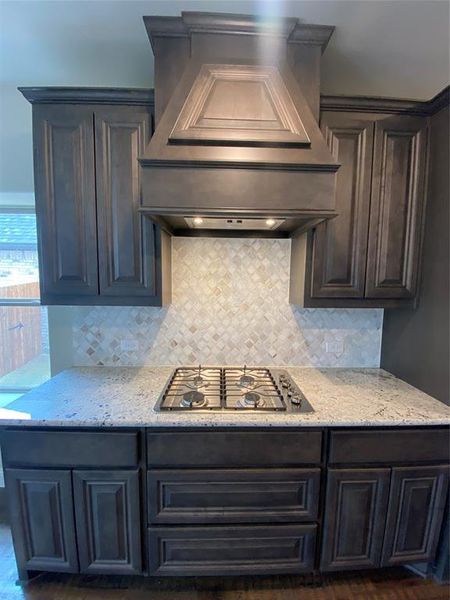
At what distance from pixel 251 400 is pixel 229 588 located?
1.00 m

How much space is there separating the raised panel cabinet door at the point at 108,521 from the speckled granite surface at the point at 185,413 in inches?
11.3

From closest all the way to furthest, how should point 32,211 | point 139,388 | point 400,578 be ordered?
point 400,578 < point 139,388 < point 32,211

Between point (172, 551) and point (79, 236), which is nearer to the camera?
point (172, 551)

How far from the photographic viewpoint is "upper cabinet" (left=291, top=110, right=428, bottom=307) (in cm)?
153

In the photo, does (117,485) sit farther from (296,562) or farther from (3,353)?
(3,353)

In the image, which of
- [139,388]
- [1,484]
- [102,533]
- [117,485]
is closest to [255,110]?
[139,388]

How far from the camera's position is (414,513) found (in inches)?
55.2

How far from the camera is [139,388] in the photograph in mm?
1618

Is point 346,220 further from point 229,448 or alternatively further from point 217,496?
point 217,496

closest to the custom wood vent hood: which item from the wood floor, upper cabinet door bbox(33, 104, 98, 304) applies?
upper cabinet door bbox(33, 104, 98, 304)

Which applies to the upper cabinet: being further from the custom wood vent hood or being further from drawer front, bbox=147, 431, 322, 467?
drawer front, bbox=147, 431, 322, 467

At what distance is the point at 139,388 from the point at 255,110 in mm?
1611

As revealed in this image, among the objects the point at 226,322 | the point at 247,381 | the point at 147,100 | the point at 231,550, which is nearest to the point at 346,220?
the point at 226,322

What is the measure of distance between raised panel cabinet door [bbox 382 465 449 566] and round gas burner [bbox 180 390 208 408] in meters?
1.03
